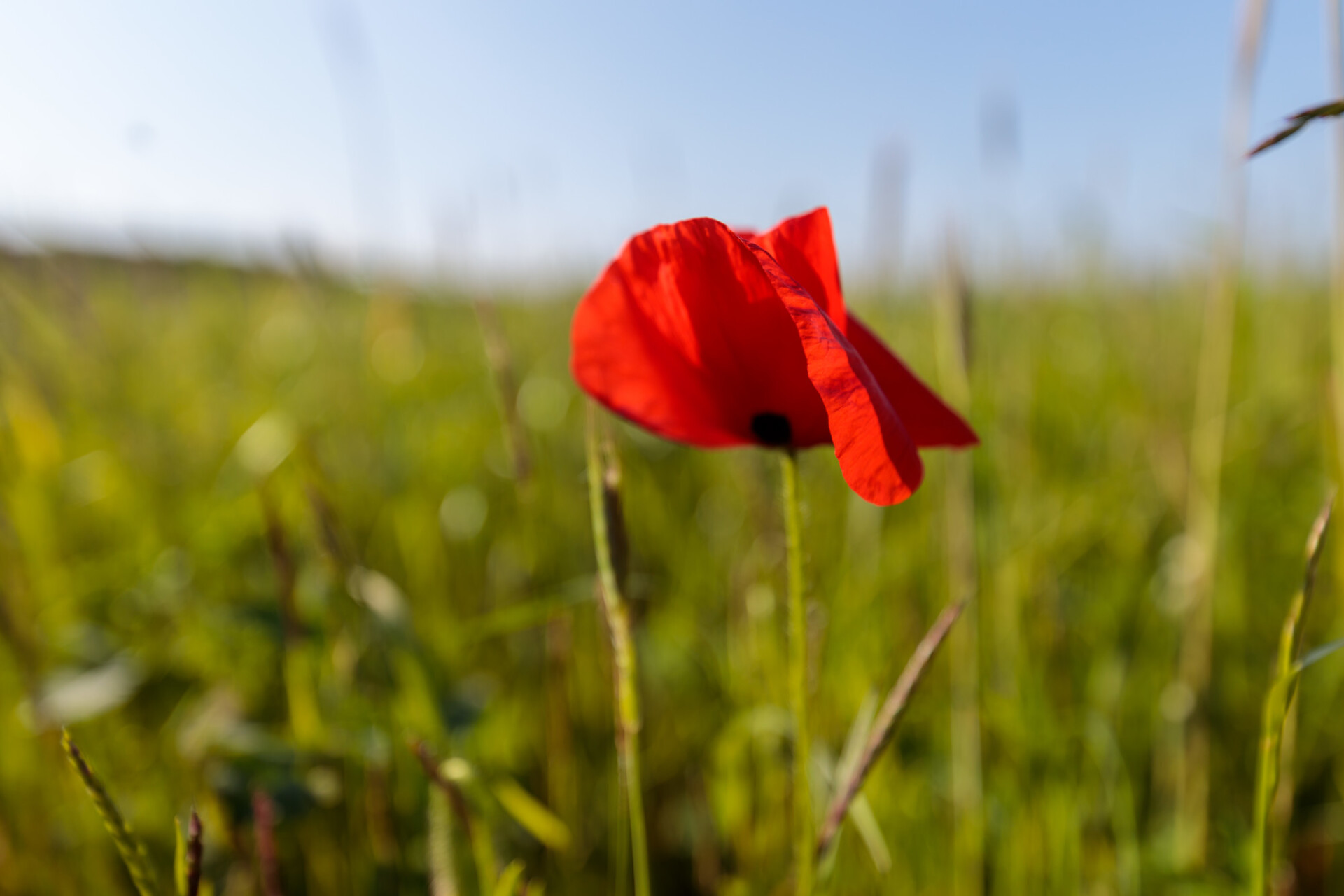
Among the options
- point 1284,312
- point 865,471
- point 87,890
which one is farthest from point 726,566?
point 1284,312

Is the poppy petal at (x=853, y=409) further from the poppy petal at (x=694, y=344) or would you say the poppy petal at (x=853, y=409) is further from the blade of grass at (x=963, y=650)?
the blade of grass at (x=963, y=650)

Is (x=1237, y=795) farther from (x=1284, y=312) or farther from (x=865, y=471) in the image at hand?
(x=1284, y=312)

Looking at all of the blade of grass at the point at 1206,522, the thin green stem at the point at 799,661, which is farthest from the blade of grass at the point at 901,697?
the blade of grass at the point at 1206,522

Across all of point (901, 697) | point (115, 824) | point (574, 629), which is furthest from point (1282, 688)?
point (574, 629)

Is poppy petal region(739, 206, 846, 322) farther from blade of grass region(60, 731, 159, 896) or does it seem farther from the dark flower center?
blade of grass region(60, 731, 159, 896)

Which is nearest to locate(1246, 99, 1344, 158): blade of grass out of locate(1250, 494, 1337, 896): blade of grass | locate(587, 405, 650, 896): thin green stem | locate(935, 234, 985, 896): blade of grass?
locate(1250, 494, 1337, 896): blade of grass

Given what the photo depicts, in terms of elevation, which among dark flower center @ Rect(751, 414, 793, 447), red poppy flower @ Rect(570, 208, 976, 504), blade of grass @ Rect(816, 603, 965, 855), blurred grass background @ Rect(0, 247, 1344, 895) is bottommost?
blurred grass background @ Rect(0, 247, 1344, 895)

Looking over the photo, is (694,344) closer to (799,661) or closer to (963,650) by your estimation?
(799,661)
